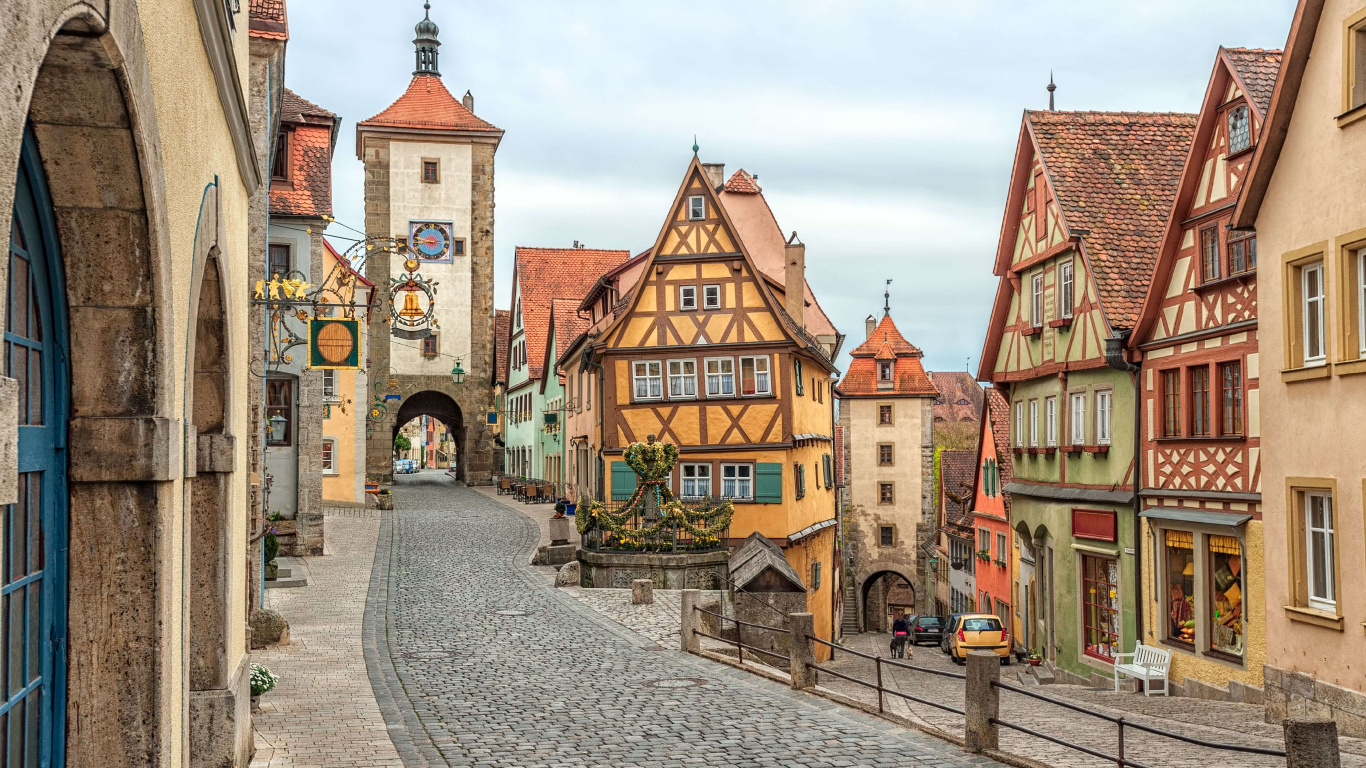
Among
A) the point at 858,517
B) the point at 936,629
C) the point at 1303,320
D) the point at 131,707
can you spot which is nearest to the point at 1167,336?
the point at 1303,320

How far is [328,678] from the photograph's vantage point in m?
13.9

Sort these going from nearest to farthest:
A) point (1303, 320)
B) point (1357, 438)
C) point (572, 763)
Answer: point (572, 763), point (1357, 438), point (1303, 320)

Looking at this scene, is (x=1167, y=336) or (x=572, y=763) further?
(x=1167, y=336)

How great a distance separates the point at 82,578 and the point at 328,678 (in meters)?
9.52

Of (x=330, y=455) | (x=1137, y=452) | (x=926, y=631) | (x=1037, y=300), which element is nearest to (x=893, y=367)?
(x=926, y=631)

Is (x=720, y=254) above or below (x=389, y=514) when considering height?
above

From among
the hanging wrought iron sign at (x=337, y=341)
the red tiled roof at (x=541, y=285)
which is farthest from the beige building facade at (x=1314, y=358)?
the red tiled roof at (x=541, y=285)

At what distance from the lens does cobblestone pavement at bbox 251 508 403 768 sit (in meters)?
10.1

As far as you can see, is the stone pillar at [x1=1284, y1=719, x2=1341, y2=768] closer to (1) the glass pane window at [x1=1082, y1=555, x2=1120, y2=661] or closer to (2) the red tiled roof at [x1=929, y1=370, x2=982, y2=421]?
(1) the glass pane window at [x1=1082, y1=555, x2=1120, y2=661]

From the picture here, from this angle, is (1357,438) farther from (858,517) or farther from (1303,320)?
(858,517)

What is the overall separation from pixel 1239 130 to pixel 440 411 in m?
51.4

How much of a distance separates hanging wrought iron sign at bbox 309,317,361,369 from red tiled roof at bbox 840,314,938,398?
136 feet

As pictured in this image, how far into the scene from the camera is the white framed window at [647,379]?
2933 centimetres

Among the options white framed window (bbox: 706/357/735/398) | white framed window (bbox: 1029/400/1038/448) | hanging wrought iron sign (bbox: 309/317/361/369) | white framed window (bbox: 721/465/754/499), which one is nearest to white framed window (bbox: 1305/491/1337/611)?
white framed window (bbox: 1029/400/1038/448)
